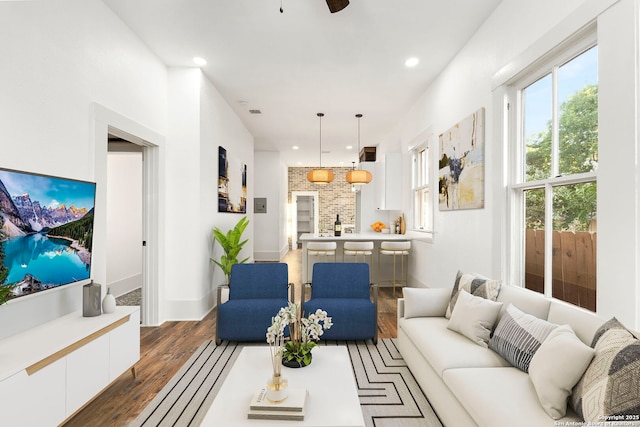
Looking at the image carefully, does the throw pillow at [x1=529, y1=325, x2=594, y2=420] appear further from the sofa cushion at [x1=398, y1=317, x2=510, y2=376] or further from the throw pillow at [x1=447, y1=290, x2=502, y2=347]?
the throw pillow at [x1=447, y1=290, x2=502, y2=347]

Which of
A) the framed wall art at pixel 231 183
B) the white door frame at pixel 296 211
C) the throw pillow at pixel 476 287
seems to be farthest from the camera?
the white door frame at pixel 296 211

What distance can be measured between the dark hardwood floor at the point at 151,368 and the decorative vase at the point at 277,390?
3.77 feet

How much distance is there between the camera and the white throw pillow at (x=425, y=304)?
311cm

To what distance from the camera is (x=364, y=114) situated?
21.0ft

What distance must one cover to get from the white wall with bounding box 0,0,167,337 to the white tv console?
251 mm

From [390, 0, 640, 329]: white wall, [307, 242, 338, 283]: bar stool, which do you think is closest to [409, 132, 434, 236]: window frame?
[390, 0, 640, 329]: white wall

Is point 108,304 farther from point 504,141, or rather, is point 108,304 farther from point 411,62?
point 411,62

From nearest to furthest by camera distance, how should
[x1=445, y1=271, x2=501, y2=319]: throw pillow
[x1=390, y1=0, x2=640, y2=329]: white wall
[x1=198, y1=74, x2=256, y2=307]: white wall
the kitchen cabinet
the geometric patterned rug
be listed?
1. [x1=390, y1=0, x2=640, y2=329]: white wall
2. the geometric patterned rug
3. [x1=445, y1=271, x2=501, y2=319]: throw pillow
4. [x1=198, y1=74, x2=256, y2=307]: white wall
5. the kitchen cabinet

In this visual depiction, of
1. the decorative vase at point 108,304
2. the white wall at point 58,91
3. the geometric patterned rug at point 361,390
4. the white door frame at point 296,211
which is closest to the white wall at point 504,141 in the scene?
the geometric patterned rug at point 361,390

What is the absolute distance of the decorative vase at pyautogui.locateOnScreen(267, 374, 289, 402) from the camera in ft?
5.58

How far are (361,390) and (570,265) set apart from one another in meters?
1.68

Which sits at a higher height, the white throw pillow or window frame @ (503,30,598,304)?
window frame @ (503,30,598,304)

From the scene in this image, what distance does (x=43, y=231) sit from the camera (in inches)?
89.6

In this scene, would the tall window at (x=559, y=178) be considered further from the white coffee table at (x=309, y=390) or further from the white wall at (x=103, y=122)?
the white wall at (x=103, y=122)
